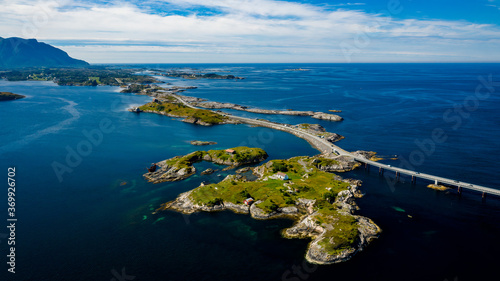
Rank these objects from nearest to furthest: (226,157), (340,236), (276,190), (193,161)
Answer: (340,236) → (276,190) → (193,161) → (226,157)

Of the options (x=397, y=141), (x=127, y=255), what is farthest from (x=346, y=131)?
(x=127, y=255)

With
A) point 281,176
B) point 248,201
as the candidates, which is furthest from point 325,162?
point 248,201

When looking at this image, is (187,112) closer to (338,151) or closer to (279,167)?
(338,151)

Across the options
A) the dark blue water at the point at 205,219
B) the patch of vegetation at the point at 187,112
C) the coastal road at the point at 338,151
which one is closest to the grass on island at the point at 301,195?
the dark blue water at the point at 205,219

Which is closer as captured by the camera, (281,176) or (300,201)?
(300,201)

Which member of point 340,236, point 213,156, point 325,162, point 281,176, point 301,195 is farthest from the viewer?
point 213,156

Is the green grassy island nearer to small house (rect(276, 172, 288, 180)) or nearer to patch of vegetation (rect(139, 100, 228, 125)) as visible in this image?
small house (rect(276, 172, 288, 180))

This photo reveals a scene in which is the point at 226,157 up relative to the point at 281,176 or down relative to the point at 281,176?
up

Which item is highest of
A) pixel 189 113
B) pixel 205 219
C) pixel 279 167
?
pixel 189 113

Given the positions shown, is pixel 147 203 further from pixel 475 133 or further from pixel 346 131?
pixel 475 133
